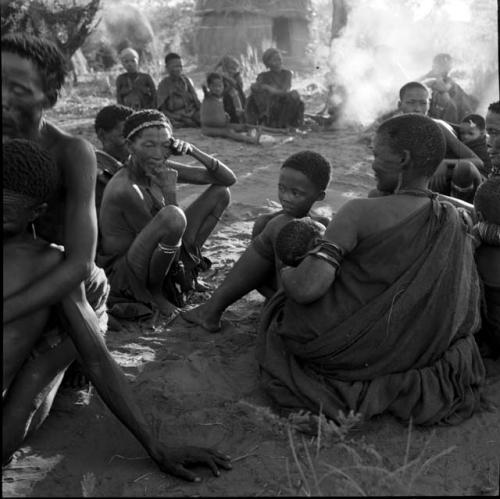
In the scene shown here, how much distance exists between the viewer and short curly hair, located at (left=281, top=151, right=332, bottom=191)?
12.1 feet

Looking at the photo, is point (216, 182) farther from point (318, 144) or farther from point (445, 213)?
point (318, 144)

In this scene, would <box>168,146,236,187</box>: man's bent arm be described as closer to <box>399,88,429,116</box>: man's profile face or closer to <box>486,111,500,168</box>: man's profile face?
<box>486,111,500,168</box>: man's profile face

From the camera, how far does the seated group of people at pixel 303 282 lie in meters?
2.55

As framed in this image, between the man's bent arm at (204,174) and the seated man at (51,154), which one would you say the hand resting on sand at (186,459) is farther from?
the man's bent arm at (204,174)

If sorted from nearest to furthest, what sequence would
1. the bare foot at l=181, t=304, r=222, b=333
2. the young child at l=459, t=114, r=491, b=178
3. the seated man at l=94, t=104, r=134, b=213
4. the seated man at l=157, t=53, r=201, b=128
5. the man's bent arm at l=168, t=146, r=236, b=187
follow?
the bare foot at l=181, t=304, r=222, b=333 → the seated man at l=94, t=104, r=134, b=213 → the man's bent arm at l=168, t=146, r=236, b=187 → the young child at l=459, t=114, r=491, b=178 → the seated man at l=157, t=53, r=201, b=128

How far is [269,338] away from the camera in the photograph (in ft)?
10.7

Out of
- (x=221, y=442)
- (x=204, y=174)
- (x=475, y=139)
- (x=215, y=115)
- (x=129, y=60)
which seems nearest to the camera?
(x=221, y=442)

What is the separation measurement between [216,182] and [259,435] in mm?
2233

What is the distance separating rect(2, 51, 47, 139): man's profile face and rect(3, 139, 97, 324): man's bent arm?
0.61 ft

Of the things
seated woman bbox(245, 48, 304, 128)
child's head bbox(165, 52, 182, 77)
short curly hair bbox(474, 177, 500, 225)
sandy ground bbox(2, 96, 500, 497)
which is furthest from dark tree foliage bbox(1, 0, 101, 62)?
short curly hair bbox(474, 177, 500, 225)

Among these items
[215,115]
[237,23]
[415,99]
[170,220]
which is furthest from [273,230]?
[237,23]

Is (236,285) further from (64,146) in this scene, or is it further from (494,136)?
(494,136)

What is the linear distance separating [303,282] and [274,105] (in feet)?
28.1

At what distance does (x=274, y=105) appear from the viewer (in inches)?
439
